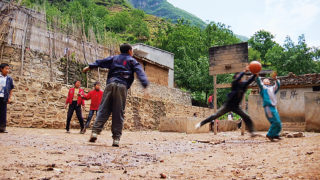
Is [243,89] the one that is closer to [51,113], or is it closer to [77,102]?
[77,102]

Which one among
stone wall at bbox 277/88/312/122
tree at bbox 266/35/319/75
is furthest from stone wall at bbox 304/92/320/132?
tree at bbox 266/35/319/75

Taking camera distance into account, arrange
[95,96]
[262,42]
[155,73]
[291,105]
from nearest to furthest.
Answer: [95,96] < [291,105] < [155,73] < [262,42]

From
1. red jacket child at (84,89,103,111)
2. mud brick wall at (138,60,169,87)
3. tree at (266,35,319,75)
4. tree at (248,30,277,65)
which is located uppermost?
tree at (248,30,277,65)

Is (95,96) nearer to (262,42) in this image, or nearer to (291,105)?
(291,105)

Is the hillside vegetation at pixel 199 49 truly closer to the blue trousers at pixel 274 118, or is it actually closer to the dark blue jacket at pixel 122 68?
the dark blue jacket at pixel 122 68

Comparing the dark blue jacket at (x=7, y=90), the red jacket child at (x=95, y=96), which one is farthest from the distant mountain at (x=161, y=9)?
the dark blue jacket at (x=7, y=90)

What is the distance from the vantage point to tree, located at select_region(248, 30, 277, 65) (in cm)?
6475

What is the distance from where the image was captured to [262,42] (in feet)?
217

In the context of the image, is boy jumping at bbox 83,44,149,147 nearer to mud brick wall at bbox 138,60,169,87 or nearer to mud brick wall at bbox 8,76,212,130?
mud brick wall at bbox 8,76,212,130

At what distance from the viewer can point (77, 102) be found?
8.88m

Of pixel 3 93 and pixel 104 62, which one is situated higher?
pixel 104 62

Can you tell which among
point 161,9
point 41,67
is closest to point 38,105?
point 41,67

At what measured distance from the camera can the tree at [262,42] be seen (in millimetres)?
64750

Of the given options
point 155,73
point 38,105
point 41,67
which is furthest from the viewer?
point 155,73
